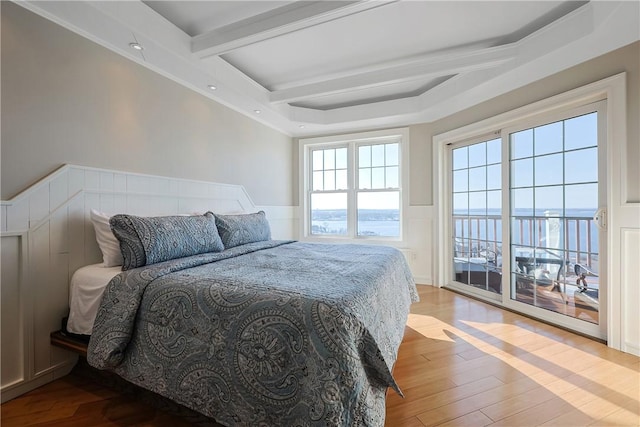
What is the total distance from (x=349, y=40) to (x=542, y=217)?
2489 millimetres

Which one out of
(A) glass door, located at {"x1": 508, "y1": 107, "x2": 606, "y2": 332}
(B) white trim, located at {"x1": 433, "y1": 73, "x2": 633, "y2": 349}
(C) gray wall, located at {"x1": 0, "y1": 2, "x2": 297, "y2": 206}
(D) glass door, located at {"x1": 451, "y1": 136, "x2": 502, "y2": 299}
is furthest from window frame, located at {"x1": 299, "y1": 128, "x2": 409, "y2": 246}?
(B) white trim, located at {"x1": 433, "y1": 73, "x2": 633, "y2": 349}

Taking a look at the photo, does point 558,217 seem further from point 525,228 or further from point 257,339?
point 257,339

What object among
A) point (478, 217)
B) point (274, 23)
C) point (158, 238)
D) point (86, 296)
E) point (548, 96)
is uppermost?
point (274, 23)

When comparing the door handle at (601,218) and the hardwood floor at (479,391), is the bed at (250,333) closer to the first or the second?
the hardwood floor at (479,391)

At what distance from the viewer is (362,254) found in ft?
7.35

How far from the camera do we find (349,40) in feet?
8.34

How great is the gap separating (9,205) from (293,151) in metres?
3.56

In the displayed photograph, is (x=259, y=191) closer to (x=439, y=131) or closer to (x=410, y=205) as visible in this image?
(x=410, y=205)

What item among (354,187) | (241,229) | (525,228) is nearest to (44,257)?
(241,229)

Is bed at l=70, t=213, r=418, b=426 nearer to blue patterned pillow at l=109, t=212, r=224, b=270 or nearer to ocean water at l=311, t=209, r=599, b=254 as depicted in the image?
blue patterned pillow at l=109, t=212, r=224, b=270

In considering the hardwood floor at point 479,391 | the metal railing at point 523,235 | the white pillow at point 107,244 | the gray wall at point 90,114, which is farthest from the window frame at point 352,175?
the white pillow at point 107,244

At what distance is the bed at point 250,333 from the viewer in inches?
39.5

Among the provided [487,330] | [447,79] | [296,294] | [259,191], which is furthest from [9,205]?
[447,79]

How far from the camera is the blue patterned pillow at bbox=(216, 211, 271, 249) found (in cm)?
253
